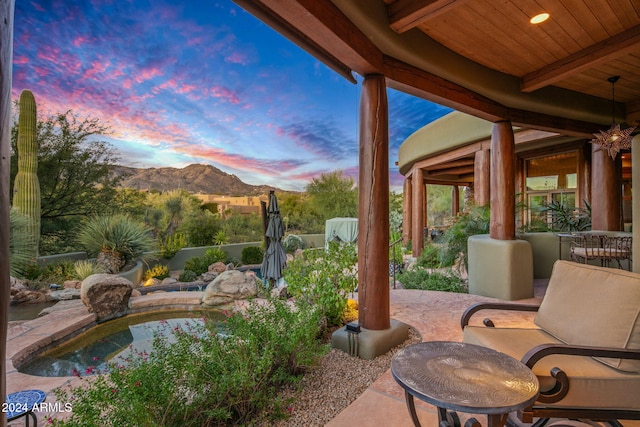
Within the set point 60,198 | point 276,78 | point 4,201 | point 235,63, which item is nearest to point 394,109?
point 276,78

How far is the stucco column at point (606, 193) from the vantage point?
5328mm

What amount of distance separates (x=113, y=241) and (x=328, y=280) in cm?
657

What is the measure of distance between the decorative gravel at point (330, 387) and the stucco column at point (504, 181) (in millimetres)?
2823

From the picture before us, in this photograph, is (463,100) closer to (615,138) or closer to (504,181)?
(504,181)

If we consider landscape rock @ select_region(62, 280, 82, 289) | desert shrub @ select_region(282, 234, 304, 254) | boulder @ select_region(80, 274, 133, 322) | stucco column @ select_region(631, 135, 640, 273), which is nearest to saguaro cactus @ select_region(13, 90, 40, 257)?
landscape rock @ select_region(62, 280, 82, 289)

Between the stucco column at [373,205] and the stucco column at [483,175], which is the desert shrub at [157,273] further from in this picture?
the stucco column at [483,175]

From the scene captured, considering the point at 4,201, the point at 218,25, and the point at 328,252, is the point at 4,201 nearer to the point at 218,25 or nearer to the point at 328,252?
the point at 328,252

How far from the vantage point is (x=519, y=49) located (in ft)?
10.5

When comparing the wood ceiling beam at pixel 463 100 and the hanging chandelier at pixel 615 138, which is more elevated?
the wood ceiling beam at pixel 463 100

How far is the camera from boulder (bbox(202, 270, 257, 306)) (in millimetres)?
5438

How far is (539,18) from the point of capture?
2.62 m

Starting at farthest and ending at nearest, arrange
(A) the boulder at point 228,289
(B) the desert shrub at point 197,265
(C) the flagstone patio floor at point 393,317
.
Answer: (B) the desert shrub at point 197,265
(A) the boulder at point 228,289
(C) the flagstone patio floor at point 393,317

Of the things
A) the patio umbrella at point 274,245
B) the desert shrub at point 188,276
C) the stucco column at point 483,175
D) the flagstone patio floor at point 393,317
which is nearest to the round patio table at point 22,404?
the flagstone patio floor at point 393,317

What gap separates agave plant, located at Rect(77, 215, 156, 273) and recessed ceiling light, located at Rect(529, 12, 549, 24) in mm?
8407
